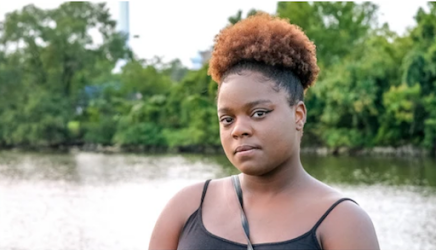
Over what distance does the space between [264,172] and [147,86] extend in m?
51.6

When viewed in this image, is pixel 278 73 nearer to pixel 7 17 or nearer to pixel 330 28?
pixel 330 28

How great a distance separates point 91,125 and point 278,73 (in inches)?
1854

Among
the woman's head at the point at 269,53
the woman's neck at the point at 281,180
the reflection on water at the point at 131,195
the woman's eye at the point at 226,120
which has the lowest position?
the reflection on water at the point at 131,195

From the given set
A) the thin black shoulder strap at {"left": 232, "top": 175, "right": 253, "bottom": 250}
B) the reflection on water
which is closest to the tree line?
the reflection on water

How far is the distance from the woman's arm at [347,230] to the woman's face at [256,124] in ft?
0.55

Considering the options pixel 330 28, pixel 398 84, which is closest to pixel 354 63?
pixel 398 84

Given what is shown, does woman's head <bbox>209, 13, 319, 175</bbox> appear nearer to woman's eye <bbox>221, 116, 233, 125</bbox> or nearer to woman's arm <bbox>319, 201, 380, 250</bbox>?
woman's eye <bbox>221, 116, 233, 125</bbox>

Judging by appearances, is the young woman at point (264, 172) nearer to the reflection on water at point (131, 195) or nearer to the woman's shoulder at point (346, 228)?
the woman's shoulder at point (346, 228)

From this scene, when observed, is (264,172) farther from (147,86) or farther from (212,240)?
(147,86)

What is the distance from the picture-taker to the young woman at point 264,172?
1.61m

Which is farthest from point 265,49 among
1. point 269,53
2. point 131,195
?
point 131,195

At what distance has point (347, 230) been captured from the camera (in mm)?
1589

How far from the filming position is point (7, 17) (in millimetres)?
48875

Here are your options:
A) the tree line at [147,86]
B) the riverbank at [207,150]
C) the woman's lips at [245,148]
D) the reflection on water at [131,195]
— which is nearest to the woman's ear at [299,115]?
the woman's lips at [245,148]
